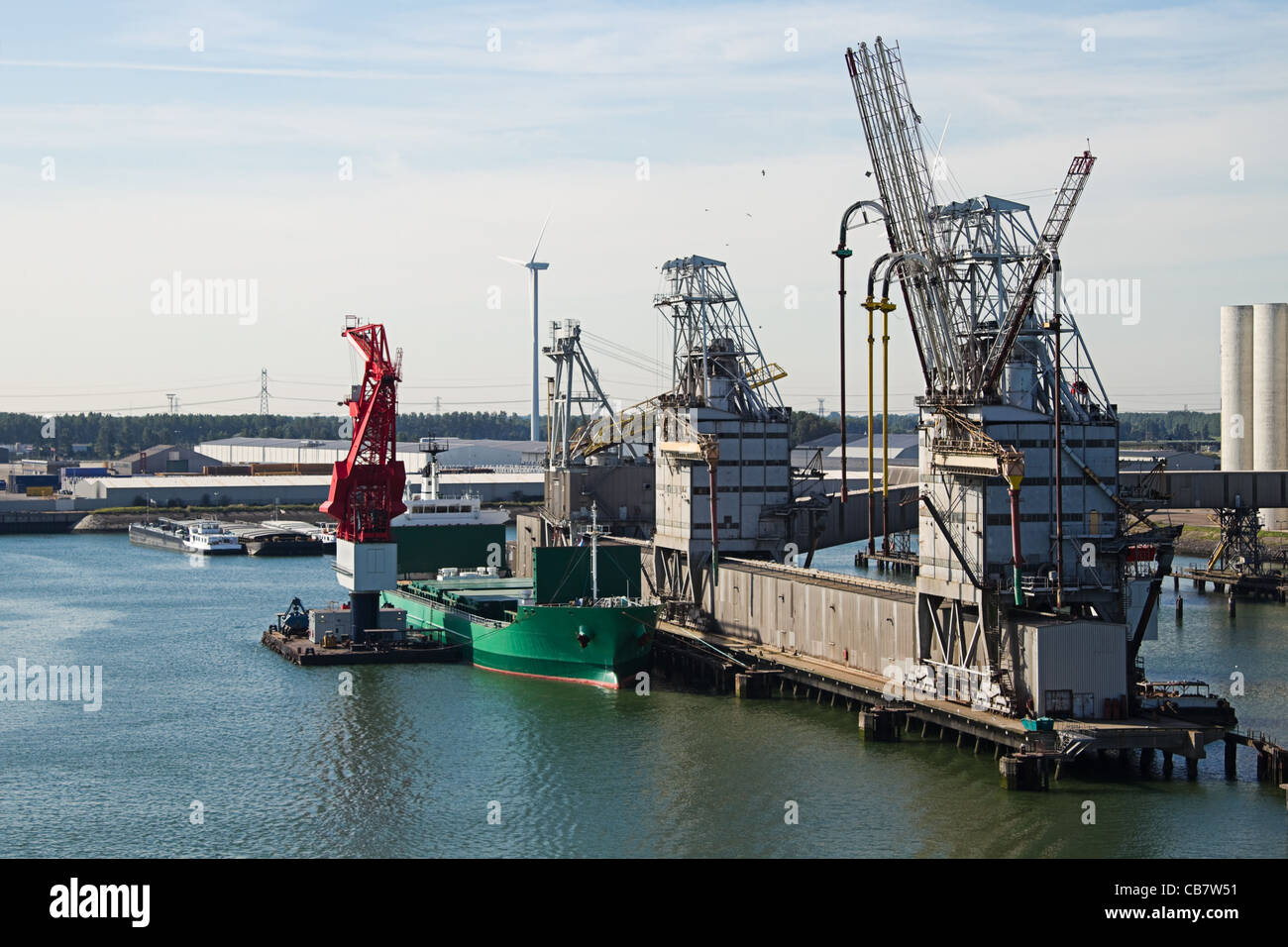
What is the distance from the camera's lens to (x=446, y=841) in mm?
35750

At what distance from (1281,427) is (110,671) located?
79.0m

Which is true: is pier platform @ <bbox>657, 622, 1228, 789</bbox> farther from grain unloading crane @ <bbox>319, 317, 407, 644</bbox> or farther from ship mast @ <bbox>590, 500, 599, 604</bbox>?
grain unloading crane @ <bbox>319, 317, 407, 644</bbox>

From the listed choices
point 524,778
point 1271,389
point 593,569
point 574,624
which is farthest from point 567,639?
point 1271,389

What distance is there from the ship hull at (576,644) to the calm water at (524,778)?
1.24 m

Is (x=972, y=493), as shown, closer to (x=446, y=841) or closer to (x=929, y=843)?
(x=929, y=843)

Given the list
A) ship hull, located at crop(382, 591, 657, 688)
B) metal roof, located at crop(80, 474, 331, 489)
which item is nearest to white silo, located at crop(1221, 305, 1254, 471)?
ship hull, located at crop(382, 591, 657, 688)

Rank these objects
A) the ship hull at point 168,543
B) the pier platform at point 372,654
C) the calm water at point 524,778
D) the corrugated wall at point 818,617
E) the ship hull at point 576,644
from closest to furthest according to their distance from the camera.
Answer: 1. the calm water at point 524,778
2. the corrugated wall at point 818,617
3. the ship hull at point 576,644
4. the pier platform at point 372,654
5. the ship hull at point 168,543

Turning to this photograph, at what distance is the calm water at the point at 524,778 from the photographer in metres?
35.6

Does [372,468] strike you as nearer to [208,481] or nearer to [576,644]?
[576,644]

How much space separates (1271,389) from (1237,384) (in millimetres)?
3201

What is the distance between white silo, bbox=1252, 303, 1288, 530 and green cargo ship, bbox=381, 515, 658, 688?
6221 centimetres

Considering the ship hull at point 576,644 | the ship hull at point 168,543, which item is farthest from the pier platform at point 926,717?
the ship hull at point 168,543

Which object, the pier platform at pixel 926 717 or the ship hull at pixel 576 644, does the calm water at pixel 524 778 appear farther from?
the ship hull at pixel 576 644
